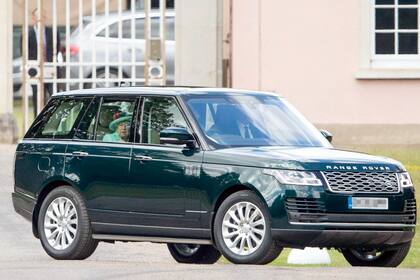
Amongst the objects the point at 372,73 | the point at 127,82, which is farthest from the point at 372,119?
the point at 127,82

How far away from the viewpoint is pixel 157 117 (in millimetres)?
15586

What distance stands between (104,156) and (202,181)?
120cm

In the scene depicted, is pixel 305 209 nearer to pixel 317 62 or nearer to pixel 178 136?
pixel 178 136

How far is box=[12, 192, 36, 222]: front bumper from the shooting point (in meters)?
16.2

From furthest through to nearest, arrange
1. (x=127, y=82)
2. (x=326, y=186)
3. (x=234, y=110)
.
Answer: (x=127, y=82) < (x=234, y=110) < (x=326, y=186)

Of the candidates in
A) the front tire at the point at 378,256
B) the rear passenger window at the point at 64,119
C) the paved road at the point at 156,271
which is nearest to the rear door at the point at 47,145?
the rear passenger window at the point at 64,119

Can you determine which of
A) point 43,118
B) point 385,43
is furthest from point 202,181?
point 385,43

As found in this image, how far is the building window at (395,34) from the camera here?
2809 cm

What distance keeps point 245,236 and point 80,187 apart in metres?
1.92

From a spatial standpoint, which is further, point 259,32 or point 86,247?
point 259,32

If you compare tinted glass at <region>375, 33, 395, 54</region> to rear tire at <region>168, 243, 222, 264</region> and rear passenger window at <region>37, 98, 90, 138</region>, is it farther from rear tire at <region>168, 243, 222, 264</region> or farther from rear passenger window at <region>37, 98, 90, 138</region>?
rear passenger window at <region>37, 98, 90, 138</region>

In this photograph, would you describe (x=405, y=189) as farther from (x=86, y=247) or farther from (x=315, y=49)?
(x=315, y=49)

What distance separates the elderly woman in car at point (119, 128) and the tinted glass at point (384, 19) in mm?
12879

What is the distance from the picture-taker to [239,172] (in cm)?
1452
